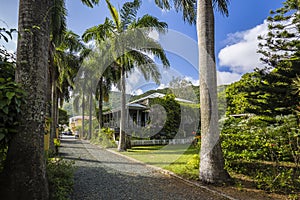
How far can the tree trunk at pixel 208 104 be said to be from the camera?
527cm

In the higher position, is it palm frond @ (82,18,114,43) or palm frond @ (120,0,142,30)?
palm frond @ (120,0,142,30)

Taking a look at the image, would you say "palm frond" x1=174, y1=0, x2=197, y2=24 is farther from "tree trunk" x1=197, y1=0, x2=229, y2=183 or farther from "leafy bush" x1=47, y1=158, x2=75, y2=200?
"leafy bush" x1=47, y1=158, x2=75, y2=200

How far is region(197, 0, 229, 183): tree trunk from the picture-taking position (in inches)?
207

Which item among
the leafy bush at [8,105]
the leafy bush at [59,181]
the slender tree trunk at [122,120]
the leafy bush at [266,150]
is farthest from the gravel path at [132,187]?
the slender tree trunk at [122,120]

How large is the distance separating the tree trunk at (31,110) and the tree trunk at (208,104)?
398cm

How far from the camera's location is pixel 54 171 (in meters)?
4.16

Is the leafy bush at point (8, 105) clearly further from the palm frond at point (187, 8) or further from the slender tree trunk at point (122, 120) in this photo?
the slender tree trunk at point (122, 120)

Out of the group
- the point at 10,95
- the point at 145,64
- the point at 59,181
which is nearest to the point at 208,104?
the point at 59,181

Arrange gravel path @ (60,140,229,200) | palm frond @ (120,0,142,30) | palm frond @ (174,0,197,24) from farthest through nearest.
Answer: palm frond @ (120,0,142,30)
palm frond @ (174,0,197,24)
gravel path @ (60,140,229,200)

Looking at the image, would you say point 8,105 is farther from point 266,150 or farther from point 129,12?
point 129,12

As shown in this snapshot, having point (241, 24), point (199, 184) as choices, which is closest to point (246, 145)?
point (199, 184)

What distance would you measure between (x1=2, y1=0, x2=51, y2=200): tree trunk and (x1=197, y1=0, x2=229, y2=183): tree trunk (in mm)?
3980

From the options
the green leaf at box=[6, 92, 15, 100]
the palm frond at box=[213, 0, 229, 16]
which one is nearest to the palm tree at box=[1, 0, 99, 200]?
the green leaf at box=[6, 92, 15, 100]

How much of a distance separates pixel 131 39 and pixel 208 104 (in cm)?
888
